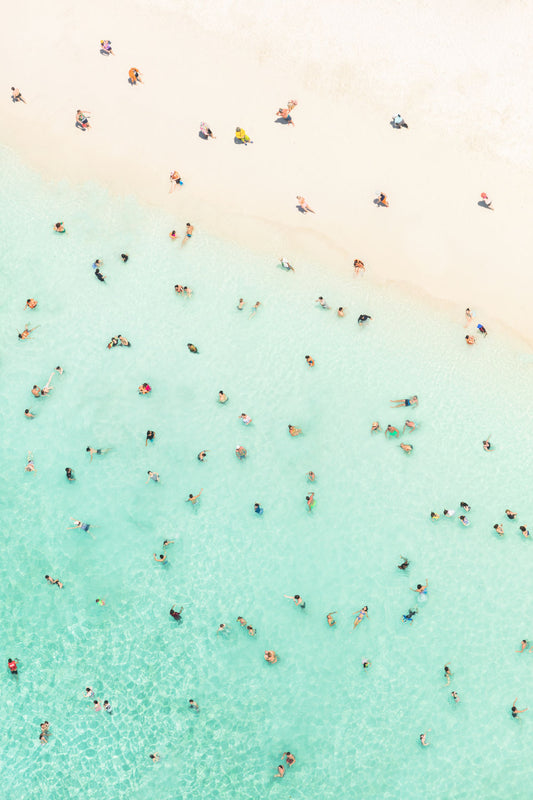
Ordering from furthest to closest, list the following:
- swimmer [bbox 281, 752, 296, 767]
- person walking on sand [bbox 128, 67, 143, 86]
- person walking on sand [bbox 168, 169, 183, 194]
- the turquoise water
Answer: person walking on sand [bbox 128, 67, 143, 86] → person walking on sand [bbox 168, 169, 183, 194] → the turquoise water → swimmer [bbox 281, 752, 296, 767]

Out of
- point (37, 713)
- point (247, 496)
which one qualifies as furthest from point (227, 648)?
point (37, 713)

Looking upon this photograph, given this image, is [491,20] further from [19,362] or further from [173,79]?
→ [19,362]

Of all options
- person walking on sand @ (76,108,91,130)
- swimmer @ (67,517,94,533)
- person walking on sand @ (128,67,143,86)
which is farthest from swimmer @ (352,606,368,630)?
person walking on sand @ (128,67,143,86)

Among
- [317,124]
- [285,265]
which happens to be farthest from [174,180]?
[317,124]

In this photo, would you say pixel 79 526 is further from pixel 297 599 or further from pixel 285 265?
pixel 285 265

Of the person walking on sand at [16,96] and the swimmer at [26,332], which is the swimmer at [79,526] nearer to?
the swimmer at [26,332]

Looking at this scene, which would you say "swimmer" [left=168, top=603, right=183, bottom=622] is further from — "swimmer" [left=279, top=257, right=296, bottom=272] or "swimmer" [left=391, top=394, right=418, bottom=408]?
"swimmer" [left=279, top=257, right=296, bottom=272]
